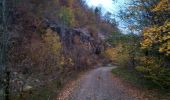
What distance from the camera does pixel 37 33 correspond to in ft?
148

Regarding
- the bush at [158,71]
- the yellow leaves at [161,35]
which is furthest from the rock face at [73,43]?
the yellow leaves at [161,35]

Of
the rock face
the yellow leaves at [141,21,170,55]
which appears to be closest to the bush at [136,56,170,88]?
the yellow leaves at [141,21,170,55]

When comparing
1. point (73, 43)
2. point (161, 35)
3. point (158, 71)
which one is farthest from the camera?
point (73, 43)

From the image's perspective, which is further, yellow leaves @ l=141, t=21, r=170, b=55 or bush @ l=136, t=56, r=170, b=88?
bush @ l=136, t=56, r=170, b=88

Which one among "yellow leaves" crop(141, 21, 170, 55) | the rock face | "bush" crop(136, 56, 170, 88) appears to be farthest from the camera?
the rock face

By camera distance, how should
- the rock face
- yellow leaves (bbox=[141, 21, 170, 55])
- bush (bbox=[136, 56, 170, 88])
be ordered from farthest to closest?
the rock face, bush (bbox=[136, 56, 170, 88]), yellow leaves (bbox=[141, 21, 170, 55])

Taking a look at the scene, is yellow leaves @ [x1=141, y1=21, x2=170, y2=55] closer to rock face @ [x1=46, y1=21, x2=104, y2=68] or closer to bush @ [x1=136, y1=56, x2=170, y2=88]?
bush @ [x1=136, y1=56, x2=170, y2=88]

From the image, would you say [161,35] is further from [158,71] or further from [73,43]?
[73,43]

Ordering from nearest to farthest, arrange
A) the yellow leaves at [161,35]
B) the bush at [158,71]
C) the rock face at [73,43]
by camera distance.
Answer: the yellow leaves at [161,35]
the bush at [158,71]
the rock face at [73,43]

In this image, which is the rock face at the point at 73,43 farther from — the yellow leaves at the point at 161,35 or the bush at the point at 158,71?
the yellow leaves at the point at 161,35

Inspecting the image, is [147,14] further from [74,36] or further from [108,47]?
[108,47]

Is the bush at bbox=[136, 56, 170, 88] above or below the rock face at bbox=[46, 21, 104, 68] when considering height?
below

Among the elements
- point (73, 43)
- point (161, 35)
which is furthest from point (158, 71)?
point (73, 43)

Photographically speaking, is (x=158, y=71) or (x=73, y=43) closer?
(x=158, y=71)
